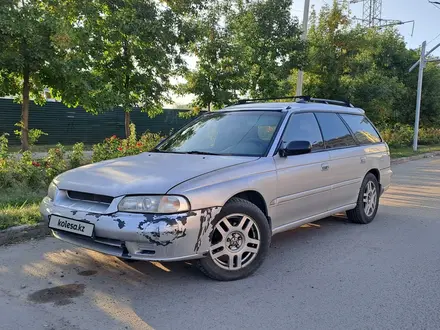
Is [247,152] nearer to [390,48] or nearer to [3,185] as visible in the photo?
[3,185]

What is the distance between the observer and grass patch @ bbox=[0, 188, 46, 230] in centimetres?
528

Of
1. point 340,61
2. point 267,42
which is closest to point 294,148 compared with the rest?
point 267,42

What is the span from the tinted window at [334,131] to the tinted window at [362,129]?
0.66ft

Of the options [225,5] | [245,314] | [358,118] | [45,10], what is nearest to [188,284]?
[245,314]

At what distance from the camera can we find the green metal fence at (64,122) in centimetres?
1909

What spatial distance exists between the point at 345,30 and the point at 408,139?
12322mm

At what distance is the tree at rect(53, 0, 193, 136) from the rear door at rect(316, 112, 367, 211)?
18.5 ft

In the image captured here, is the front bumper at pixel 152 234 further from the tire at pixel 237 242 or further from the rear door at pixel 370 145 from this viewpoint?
the rear door at pixel 370 145

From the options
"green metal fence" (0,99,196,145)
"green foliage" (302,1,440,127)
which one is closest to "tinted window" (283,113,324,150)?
"green foliage" (302,1,440,127)

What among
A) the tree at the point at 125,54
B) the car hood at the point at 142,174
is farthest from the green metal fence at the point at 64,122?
the car hood at the point at 142,174

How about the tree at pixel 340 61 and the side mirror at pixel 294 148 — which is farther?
the tree at pixel 340 61

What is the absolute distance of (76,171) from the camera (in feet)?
14.1

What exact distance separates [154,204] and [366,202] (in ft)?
12.6

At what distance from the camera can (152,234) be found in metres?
3.44
